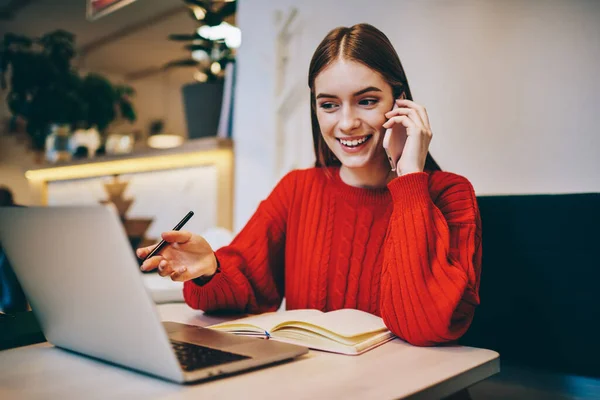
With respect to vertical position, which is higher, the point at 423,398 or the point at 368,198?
the point at 368,198

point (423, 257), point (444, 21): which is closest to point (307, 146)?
point (444, 21)

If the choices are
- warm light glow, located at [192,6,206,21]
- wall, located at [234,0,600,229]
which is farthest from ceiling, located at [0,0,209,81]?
wall, located at [234,0,600,229]

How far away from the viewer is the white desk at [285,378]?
0.55 m

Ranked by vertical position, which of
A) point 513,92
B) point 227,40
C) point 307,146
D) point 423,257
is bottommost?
point 423,257

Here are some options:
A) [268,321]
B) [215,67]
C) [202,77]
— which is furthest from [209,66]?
[202,77]

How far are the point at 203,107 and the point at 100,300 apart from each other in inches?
64.1

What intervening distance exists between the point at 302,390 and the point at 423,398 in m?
0.13

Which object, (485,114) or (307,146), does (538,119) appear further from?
(307,146)

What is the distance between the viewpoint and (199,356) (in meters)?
0.64

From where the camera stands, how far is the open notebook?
739mm

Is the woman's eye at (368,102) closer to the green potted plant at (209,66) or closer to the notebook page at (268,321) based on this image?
the notebook page at (268,321)

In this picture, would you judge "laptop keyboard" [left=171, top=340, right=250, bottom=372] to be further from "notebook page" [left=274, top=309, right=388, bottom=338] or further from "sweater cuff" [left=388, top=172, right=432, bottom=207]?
"sweater cuff" [left=388, top=172, right=432, bottom=207]

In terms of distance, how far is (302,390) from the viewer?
0.56 m

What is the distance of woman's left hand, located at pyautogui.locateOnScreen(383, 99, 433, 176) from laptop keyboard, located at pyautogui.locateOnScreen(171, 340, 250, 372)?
0.48m
